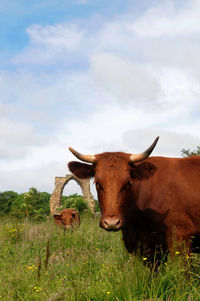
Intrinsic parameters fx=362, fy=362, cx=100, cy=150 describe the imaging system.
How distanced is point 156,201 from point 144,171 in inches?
19.4

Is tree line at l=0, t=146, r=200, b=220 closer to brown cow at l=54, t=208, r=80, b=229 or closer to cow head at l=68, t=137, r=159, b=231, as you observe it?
brown cow at l=54, t=208, r=80, b=229

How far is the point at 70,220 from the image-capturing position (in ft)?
40.3

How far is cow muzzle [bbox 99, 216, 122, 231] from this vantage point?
4254 millimetres

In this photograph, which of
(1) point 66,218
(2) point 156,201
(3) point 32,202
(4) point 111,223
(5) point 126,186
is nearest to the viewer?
(4) point 111,223

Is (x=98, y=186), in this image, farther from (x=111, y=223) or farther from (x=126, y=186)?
(x=111, y=223)

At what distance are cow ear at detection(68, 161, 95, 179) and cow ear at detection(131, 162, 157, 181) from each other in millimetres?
645

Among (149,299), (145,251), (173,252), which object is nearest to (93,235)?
(145,251)

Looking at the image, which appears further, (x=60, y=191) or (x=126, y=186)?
(x=60, y=191)

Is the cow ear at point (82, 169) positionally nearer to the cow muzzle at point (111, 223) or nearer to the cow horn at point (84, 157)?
the cow horn at point (84, 157)

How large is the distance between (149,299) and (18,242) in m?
6.67

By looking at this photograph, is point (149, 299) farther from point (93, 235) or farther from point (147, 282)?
point (93, 235)

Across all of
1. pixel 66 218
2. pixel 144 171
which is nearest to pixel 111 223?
pixel 144 171

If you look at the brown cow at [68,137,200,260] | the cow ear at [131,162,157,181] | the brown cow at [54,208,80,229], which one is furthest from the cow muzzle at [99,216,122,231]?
the brown cow at [54,208,80,229]

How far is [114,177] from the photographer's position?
4695 mm
